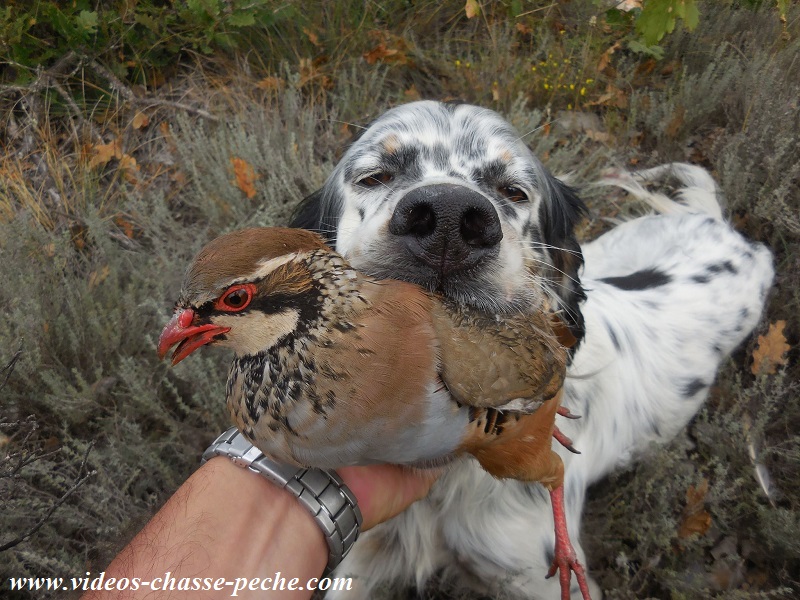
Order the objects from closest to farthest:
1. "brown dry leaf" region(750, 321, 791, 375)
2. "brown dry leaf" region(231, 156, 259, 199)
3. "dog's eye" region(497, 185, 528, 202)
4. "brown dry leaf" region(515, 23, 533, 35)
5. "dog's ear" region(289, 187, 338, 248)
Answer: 1. "dog's eye" region(497, 185, 528, 202)
2. "dog's ear" region(289, 187, 338, 248)
3. "brown dry leaf" region(750, 321, 791, 375)
4. "brown dry leaf" region(231, 156, 259, 199)
5. "brown dry leaf" region(515, 23, 533, 35)

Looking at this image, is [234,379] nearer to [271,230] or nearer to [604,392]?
[271,230]

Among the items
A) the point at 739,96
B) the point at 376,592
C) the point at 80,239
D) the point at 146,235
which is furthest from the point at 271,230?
the point at 739,96

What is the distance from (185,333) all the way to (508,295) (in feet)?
2.62

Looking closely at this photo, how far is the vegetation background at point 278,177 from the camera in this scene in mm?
2182

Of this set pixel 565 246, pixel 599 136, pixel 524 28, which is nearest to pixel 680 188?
pixel 599 136

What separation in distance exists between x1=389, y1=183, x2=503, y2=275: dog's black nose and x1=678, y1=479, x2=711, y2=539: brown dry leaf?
5.09ft

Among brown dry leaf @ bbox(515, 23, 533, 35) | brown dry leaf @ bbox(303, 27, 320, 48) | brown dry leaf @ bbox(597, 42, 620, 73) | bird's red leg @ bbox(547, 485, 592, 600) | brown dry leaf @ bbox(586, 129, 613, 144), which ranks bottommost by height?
bird's red leg @ bbox(547, 485, 592, 600)

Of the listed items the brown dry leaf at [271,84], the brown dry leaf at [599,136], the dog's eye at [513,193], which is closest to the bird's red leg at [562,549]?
the dog's eye at [513,193]

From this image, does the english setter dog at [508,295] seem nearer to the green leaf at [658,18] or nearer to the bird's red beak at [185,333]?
the bird's red beak at [185,333]

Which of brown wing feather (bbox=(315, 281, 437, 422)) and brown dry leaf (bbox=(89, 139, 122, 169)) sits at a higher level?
brown wing feather (bbox=(315, 281, 437, 422))

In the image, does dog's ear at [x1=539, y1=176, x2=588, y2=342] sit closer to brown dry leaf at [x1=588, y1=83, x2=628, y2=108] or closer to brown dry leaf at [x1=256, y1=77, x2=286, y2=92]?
brown dry leaf at [x1=588, y1=83, x2=628, y2=108]

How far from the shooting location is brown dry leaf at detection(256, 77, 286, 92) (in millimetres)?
3721

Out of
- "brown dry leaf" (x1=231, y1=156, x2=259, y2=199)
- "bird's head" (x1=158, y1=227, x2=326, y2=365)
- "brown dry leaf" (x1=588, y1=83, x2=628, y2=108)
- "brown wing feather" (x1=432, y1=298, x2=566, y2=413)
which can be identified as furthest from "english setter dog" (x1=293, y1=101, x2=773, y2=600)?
"brown dry leaf" (x1=588, y1=83, x2=628, y2=108)

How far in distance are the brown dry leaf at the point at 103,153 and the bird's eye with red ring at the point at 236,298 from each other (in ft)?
9.85
